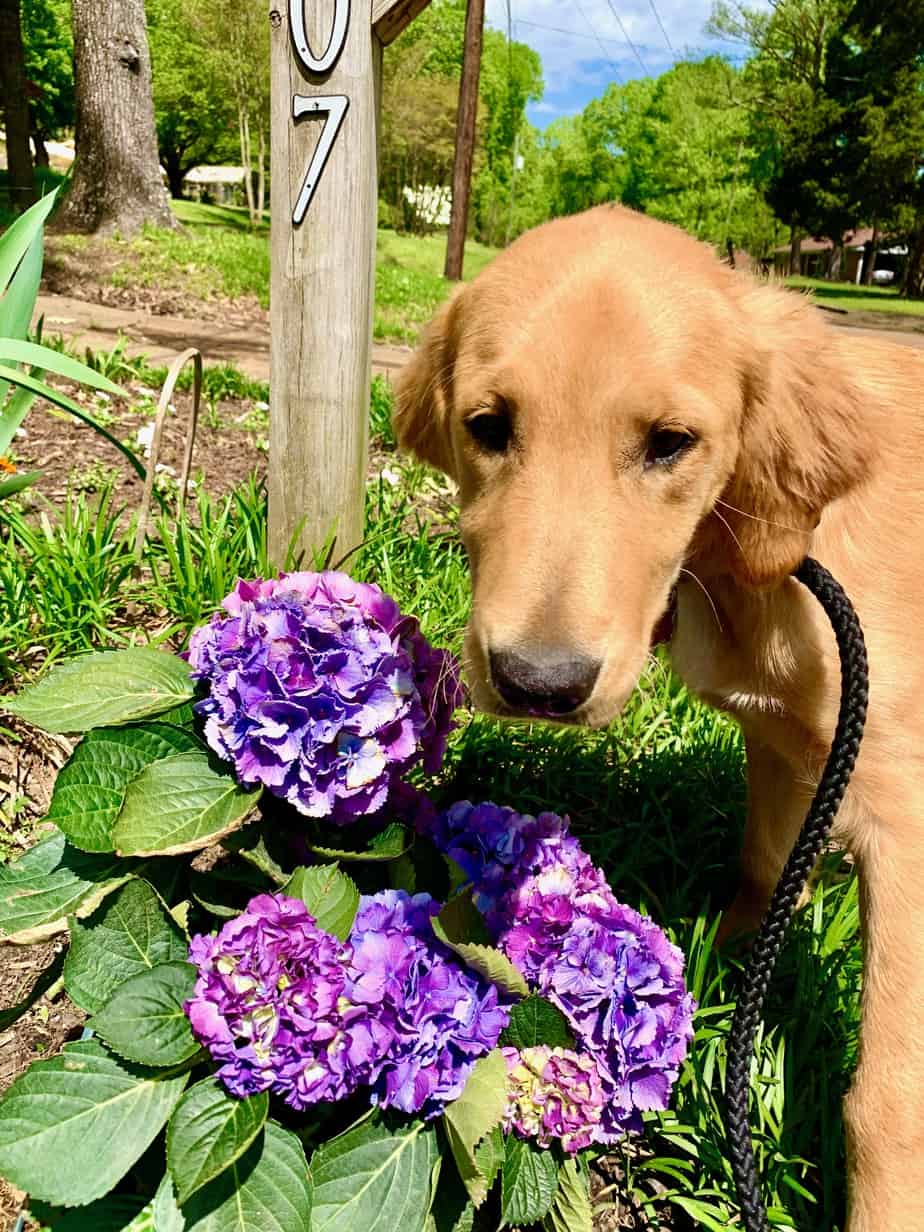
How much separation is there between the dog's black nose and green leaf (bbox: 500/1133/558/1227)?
2.63ft

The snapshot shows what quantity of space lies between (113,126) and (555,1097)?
10.9m

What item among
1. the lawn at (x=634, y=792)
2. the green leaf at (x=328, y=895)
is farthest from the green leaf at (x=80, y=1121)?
the lawn at (x=634, y=792)

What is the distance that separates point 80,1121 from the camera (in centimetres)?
136

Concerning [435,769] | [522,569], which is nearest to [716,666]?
[435,769]

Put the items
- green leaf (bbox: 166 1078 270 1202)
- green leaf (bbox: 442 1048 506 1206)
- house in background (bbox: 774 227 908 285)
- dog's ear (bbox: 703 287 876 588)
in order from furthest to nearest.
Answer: house in background (bbox: 774 227 908 285)
dog's ear (bbox: 703 287 876 588)
green leaf (bbox: 442 1048 506 1206)
green leaf (bbox: 166 1078 270 1202)

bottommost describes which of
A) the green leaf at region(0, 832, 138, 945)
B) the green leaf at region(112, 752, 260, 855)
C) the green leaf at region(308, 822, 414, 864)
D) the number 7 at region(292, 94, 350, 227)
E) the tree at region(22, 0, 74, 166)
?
the green leaf at region(0, 832, 138, 945)

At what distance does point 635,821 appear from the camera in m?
2.80

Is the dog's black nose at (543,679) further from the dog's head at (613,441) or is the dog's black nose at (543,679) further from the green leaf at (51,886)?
the green leaf at (51,886)

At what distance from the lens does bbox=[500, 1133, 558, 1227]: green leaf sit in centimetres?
148

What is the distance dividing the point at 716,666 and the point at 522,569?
2.66 feet

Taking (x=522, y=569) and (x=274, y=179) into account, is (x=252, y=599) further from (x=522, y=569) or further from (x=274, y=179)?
(x=274, y=179)

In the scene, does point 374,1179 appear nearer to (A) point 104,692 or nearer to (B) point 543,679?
(B) point 543,679

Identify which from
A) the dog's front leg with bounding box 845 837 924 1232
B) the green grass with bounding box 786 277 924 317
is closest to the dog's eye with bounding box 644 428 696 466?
the dog's front leg with bounding box 845 837 924 1232

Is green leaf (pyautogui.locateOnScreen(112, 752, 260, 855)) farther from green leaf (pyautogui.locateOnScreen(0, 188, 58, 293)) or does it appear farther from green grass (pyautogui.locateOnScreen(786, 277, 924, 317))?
green grass (pyautogui.locateOnScreen(786, 277, 924, 317))
